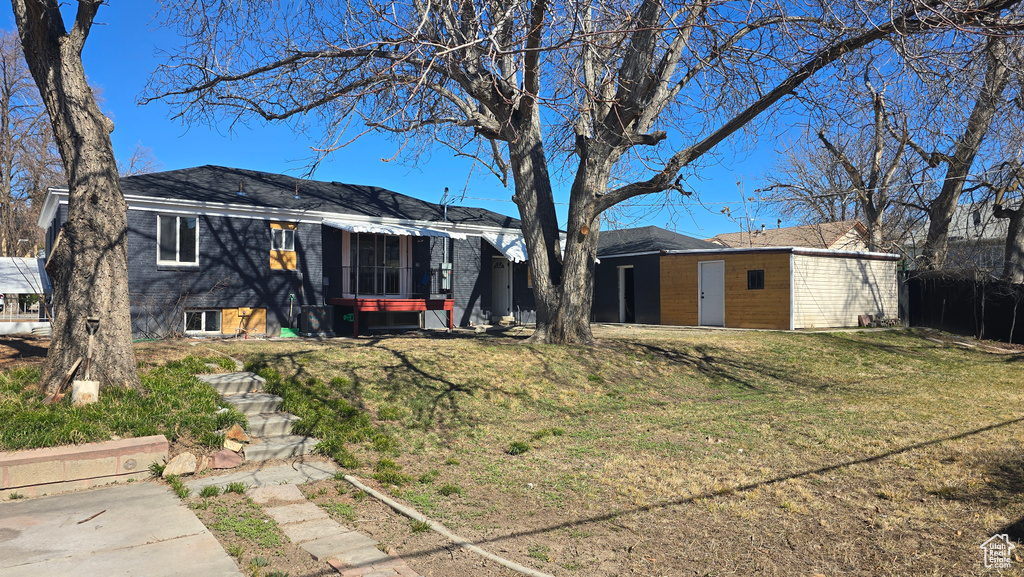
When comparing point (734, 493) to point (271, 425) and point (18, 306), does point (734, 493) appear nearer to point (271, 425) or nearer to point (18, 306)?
point (271, 425)

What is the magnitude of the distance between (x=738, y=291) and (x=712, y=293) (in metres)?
0.89

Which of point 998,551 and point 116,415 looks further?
point 116,415

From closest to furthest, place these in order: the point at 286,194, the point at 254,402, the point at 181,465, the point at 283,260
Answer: the point at 181,465 → the point at 254,402 → the point at 283,260 → the point at 286,194

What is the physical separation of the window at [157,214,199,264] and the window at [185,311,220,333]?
3.93 feet

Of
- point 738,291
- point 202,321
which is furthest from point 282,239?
Answer: point 738,291

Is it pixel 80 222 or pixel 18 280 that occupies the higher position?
pixel 80 222

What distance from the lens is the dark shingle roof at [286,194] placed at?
14430 mm

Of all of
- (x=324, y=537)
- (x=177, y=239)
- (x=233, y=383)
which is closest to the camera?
(x=324, y=537)

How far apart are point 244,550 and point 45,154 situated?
107 ft

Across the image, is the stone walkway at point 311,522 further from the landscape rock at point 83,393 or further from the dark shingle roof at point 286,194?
the dark shingle roof at point 286,194

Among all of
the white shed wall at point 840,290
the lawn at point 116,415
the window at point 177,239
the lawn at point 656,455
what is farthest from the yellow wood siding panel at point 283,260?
the white shed wall at point 840,290

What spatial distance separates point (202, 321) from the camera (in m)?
14.2

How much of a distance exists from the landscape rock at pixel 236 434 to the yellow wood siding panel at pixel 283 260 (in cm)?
968

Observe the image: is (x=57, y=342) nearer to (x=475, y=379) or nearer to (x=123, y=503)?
(x=123, y=503)
